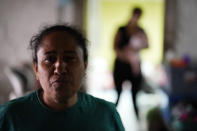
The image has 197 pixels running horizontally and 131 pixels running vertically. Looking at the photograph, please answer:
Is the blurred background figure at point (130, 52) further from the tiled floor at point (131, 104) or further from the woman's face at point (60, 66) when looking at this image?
the woman's face at point (60, 66)

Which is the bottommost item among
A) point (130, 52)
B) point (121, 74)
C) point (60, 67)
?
point (121, 74)

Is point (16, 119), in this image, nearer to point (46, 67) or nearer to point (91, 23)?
point (46, 67)

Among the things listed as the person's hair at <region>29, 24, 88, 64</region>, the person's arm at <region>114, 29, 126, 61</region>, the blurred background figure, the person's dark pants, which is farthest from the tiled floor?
the person's hair at <region>29, 24, 88, 64</region>

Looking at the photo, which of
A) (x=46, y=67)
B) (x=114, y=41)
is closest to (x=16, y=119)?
(x=46, y=67)

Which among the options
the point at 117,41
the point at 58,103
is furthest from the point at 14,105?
the point at 117,41

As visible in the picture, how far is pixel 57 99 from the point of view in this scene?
75cm

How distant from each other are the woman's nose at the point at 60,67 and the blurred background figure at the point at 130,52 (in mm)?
2360

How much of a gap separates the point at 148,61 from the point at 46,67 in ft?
14.3

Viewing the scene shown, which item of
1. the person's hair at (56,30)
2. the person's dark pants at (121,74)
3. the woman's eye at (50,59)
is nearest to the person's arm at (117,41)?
the person's dark pants at (121,74)

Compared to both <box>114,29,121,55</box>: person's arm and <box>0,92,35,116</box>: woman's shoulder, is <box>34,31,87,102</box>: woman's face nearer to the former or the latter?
<box>0,92,35,116</box>: woman's shoulder

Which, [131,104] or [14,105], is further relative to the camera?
[131,104]

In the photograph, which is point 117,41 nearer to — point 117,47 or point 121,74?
point 117,47

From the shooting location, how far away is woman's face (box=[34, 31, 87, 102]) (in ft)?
2.45

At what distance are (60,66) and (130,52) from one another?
2497 millimetres
